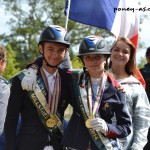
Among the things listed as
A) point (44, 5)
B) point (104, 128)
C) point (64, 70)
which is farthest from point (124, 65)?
point (44, 5)

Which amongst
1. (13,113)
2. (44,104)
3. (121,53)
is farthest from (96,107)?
(121,53)

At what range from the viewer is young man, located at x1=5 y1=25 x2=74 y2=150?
4035mm

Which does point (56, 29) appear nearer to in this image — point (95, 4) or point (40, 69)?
point (40, 69)

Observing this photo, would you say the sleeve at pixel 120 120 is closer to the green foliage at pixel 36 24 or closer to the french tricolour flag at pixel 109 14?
the french tricolour flag at pixel 109 14

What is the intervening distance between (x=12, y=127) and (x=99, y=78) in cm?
95

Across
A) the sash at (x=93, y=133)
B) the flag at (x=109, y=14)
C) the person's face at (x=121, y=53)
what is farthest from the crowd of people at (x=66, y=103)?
the flag at (x=109, y=14)

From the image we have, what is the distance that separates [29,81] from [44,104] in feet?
→ 0.89

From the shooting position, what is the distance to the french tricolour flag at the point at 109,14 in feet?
21.8

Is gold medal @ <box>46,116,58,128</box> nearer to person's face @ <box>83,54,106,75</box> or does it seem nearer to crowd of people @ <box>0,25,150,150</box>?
crowd of people @ <box>0,25,150,150</box>

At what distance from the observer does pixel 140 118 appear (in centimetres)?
441

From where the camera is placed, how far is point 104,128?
3777mm

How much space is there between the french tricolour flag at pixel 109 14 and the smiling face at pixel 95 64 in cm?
258

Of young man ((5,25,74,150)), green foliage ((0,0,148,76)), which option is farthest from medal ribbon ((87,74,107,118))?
green foliage ((0,0,148,76))

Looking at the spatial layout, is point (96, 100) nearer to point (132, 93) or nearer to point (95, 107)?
point (95, 107)
